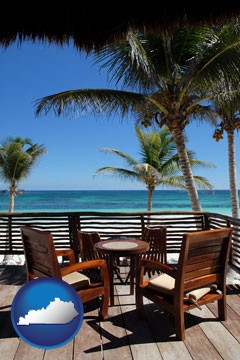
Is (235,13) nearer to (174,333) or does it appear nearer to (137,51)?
(174,333)

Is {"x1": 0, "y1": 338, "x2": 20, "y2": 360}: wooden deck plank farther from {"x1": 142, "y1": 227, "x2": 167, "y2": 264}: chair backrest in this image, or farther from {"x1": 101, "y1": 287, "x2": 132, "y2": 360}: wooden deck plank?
{"x1": 142, "y1": 227, "x2": 167, "y2": 264}: chair backrest

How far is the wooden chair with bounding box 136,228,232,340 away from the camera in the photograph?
234 centimetres

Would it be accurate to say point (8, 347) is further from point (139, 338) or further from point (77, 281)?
point (139, 338)

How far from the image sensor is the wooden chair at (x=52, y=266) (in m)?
2.45

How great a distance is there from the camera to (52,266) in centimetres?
243

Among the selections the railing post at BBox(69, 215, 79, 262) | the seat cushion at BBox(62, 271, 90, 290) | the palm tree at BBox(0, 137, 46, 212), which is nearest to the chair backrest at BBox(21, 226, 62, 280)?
the seat cushion at BBox(62, 271, 90, 290)

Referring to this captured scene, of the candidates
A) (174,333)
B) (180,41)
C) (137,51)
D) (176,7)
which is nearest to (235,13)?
(176,7)

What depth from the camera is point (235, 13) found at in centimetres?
236

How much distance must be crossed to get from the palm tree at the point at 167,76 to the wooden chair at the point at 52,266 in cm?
396

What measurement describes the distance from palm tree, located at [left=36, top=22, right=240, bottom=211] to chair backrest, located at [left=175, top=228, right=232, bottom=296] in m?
3.98

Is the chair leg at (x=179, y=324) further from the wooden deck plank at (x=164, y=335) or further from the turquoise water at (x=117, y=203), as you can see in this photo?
the turquoise water at (x=117, y=203)

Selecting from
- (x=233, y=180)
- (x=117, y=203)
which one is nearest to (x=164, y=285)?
(x=233, y=180)

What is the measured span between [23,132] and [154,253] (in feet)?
144

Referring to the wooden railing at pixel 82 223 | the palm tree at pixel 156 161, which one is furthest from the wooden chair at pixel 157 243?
the palm tree at pixel 156 161
